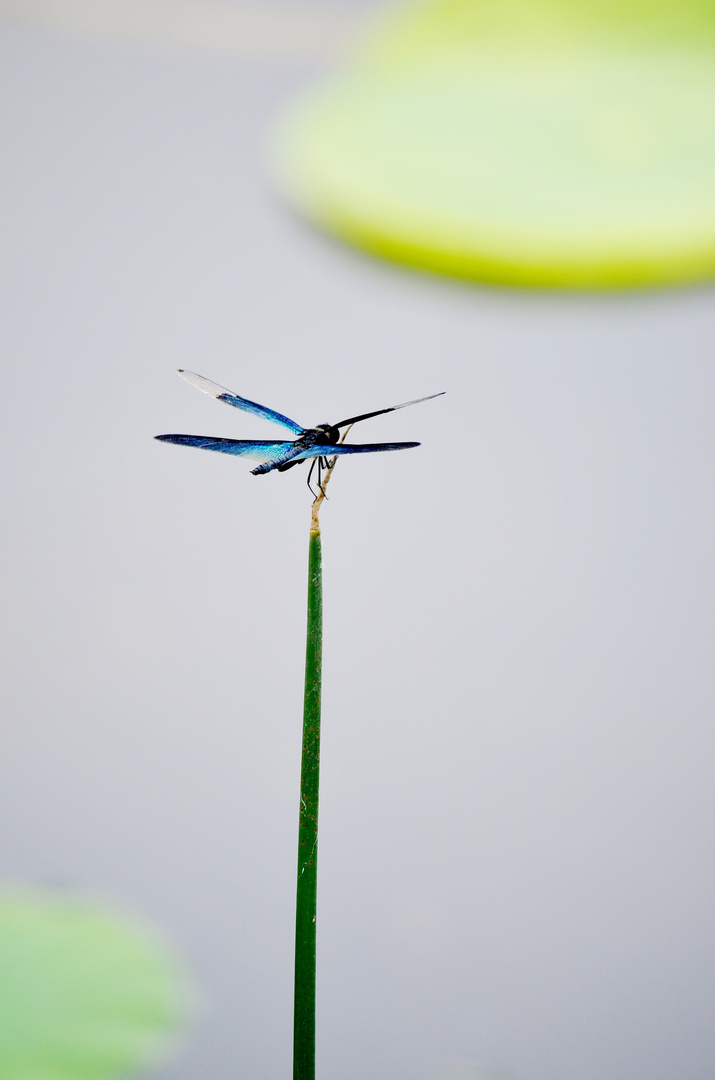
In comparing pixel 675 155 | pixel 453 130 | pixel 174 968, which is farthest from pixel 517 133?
pixel 174 968

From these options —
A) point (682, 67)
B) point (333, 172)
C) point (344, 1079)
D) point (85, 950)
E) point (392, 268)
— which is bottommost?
point (344, 1079)

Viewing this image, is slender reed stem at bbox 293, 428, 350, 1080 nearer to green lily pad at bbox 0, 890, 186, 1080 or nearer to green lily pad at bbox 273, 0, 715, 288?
green lily pad at bbox 0, 890, 186, 1080

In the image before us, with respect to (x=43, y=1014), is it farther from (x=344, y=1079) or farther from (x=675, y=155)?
(x=675, y=155)

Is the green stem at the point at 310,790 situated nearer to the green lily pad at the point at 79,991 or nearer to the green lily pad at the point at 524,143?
the green lily pad at the point at 79,991

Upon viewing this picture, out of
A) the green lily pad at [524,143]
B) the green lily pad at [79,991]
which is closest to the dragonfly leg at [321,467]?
the green lily pad at [524,143]

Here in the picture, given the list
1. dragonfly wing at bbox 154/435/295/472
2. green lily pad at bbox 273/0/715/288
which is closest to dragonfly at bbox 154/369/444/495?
dragonfly wing at bbox 154/435/295/472
